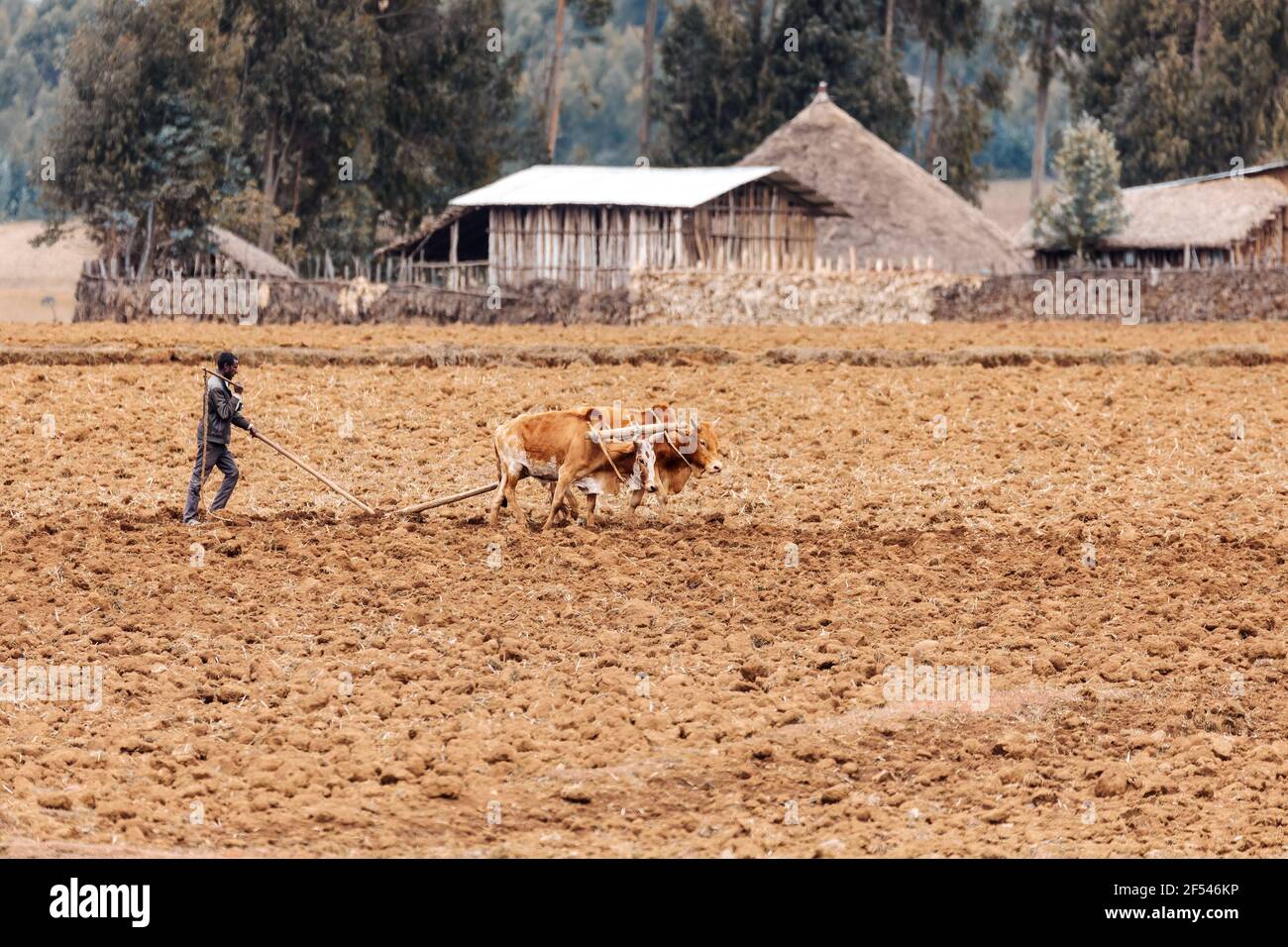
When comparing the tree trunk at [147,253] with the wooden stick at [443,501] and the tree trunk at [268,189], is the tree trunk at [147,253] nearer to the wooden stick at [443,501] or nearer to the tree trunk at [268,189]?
the tree trunk at [268,189]

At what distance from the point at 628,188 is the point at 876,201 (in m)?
8.82

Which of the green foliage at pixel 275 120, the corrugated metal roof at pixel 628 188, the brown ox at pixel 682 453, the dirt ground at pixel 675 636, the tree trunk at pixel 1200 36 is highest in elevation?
the tree trunk at pixel 1200 36

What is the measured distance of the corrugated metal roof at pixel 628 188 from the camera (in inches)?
1748

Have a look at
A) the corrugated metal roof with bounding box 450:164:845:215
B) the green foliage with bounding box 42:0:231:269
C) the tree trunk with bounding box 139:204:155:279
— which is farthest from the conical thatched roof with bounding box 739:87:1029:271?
the tree trunk with bounding box 139:204:155:279

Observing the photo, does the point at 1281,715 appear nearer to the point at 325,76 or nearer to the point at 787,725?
the point at 787,725

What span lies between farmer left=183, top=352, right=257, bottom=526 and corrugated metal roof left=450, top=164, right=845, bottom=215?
84.3 ft

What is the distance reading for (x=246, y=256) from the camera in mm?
47719

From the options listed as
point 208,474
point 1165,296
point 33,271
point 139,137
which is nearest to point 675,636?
point 208,474

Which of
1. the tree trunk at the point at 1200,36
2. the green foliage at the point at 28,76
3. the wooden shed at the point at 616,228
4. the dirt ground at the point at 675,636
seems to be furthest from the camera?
the green foliage at the point at 28,76

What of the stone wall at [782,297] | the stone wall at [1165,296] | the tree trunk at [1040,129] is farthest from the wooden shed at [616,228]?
the tree trunk at [1040,129]

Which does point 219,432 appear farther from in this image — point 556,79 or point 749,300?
point 556,79

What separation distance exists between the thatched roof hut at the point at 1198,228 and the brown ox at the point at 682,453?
35.8 m

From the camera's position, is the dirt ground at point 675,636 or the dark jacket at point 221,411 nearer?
the dirt ground at point 675,636

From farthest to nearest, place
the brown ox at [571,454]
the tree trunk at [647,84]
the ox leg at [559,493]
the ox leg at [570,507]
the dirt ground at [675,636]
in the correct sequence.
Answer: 1. the tree trunk at [647,84]
2. the ox leg at [570,507]
3. the ox leg at [559,493]
4. the brown ox at [571,454]
5. the dirt ground at [675,636]
